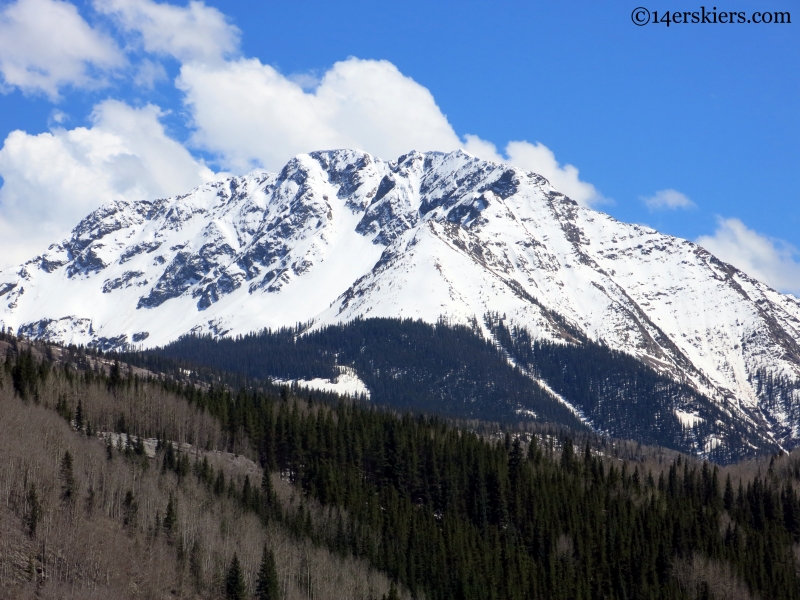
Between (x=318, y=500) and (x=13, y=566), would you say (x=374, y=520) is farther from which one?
(x=13, y=566)

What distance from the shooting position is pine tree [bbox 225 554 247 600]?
11588 centimetres

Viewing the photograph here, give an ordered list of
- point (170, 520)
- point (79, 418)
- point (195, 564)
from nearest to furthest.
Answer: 1. point (195, 564)
2. point (170, 520)
3. point (79, 418)

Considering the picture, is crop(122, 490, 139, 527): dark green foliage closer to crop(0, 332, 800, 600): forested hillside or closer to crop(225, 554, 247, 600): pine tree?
crop(0, 332, 800, 600): forested hillside

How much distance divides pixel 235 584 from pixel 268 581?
13.5 feet

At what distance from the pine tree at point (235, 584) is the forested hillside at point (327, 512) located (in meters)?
0.25

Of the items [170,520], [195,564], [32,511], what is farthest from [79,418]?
[195,564]

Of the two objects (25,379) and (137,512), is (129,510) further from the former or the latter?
(25,379)

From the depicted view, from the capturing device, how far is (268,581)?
119m

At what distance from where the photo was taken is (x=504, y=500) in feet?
560

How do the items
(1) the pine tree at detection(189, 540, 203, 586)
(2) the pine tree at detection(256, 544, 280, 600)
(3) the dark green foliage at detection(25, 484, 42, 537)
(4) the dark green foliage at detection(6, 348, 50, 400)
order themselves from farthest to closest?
(4) the dark green foliage at detection(6, 348, 50, 400), (2) the pine tree at detection(256, 544, 280, 600), (1) the pine tree at detection(189, 540, 203, 586), (3) the dark green foliage at detection(25, 484, 42, 537)

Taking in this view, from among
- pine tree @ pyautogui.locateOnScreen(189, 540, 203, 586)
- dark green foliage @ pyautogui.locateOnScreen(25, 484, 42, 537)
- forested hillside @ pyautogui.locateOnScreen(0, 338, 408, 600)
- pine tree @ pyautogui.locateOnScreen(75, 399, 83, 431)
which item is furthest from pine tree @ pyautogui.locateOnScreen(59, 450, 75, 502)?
pine tree @ pyautogui.locateOnScreen(75, 399, 83, 431)

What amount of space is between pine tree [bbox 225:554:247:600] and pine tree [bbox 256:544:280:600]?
2.55 metres

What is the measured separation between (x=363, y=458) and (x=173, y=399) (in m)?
32.7

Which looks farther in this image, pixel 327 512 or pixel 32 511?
pixel 327 512
